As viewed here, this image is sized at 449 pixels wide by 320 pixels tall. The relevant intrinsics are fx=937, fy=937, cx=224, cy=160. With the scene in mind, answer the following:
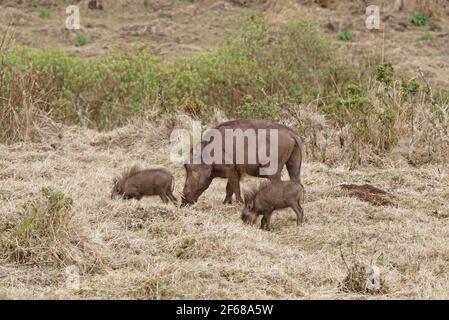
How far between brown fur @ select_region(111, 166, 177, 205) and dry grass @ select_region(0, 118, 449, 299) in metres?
0.26

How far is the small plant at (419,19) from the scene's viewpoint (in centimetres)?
2377

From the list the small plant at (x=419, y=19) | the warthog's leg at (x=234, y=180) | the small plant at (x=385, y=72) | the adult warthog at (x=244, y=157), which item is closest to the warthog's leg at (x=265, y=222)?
the adult warthog at (x=244, y=157)

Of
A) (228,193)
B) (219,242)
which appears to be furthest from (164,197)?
(219,242)

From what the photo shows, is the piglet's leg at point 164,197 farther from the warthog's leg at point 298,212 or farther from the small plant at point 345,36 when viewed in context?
the small plant at point 345,36

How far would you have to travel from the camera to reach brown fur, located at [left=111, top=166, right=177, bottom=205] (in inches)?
391

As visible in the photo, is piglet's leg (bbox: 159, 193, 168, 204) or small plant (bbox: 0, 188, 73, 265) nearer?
small plant (bbox: 0, 188, 73, 265)

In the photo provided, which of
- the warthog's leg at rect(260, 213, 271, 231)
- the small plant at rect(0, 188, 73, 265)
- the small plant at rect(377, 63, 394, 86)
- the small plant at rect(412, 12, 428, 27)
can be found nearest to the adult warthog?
the warthog's leg at rect(260, 213, 271, 231)

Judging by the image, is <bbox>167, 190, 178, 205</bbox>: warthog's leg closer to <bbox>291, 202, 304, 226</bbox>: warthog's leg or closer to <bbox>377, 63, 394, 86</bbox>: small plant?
<bbox>291, 202, 304, 226</bbox>: warthog's leg

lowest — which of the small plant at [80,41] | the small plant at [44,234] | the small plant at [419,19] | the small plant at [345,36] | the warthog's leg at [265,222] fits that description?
the small plant at [80,41]

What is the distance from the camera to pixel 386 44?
2200 centimetres

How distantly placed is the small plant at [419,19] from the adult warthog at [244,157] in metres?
14.9

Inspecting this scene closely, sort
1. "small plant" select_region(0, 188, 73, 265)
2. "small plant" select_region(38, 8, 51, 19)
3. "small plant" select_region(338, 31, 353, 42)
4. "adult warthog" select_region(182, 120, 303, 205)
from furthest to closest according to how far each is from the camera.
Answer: "small plant" select_region(38, 8, 51, 19)
"small plant" select_region(338, 31, 353, 42)
"adult warthog" select_region(182, 120, 303, 205)
"small plant" select_region(0, 188, 73, 265)

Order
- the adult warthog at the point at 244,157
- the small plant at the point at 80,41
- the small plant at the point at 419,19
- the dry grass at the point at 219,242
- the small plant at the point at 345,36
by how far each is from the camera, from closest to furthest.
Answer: the dry grass at the point at 219,242 → the adult warthog at the point at 244,157 → the small plant at the point at 345,36 → the small plant at the point at 80,41 → the small plant at the point at 419,19
